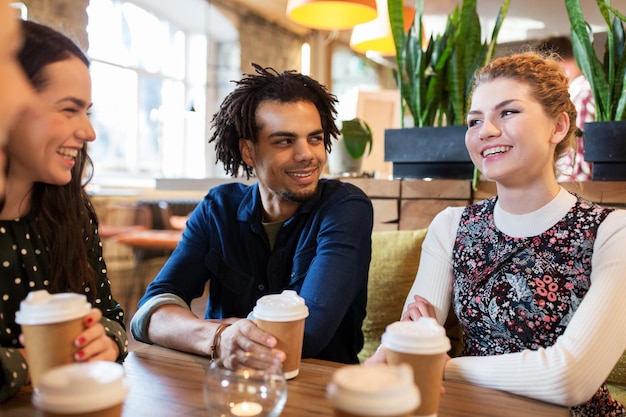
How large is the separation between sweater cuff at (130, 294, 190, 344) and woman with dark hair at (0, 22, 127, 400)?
120mm

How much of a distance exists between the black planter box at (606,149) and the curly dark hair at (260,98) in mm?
878

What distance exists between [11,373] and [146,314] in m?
0.48

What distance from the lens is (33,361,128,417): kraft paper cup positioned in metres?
0.58

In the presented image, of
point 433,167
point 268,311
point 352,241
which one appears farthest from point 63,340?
point 433,167

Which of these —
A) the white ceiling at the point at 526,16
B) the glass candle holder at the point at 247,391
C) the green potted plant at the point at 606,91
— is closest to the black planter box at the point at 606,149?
the green potted plant at the point at 606,91

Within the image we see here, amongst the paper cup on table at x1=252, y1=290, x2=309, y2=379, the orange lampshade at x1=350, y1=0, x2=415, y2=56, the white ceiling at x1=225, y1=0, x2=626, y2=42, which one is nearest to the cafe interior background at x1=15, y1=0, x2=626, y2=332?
the white ceiling at x1=225, y1=0, x2=626, y2=42

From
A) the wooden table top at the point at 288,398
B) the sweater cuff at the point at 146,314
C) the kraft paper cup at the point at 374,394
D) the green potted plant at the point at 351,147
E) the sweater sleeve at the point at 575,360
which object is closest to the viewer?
the kraft paper cup at the point at 374,394

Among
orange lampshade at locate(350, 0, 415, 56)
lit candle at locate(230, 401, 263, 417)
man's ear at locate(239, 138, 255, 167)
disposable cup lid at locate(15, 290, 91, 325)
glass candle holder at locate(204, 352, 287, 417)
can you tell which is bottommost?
lit candle at locate(230, 401, 263, 417)

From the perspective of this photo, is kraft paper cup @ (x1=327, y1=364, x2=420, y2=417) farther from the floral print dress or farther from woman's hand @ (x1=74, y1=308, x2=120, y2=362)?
the floral print dress

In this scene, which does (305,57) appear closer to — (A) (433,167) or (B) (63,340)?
(A) (433,167)

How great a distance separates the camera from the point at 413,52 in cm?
220

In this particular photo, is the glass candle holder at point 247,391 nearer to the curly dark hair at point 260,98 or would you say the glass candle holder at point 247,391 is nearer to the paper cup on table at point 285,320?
the paper cup on table at point 285,320

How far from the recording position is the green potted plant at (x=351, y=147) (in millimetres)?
2350

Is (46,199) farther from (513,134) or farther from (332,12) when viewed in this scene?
(332,12)
